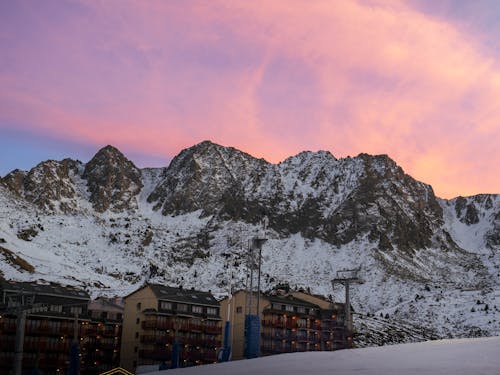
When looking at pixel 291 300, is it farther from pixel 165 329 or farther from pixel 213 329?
pixel 165 329

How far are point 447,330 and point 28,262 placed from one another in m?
116

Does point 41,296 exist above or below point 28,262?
below

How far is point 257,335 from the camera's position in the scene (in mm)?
67125

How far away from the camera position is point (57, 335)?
109m

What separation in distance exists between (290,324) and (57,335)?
4580cm

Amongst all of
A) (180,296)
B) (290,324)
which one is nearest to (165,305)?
(180,296)

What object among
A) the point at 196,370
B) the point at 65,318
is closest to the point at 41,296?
the point at 65,318

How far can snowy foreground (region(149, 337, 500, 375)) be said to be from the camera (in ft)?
106

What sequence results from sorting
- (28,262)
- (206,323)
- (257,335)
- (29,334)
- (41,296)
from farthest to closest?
(28,262) < (206,323) < (41,296) < (29,334) < (257,335)

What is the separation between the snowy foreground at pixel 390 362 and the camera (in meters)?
32.3

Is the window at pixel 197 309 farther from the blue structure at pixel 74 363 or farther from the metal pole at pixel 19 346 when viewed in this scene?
the blue structure at pixel 74 363

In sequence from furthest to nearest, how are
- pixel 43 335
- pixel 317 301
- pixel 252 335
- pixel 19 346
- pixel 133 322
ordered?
pixel 317 301 < pixel 133 322 < pixel 43 335 < pixel 19 346 < pixel 252 335

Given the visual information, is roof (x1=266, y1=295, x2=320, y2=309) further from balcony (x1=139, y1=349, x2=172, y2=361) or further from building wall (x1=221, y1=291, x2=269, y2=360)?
balcony (x1=139, y1=349, x2=172, y2=361)

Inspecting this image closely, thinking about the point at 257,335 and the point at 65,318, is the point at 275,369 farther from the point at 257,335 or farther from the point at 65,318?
the point at 65,318
